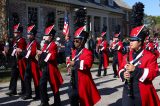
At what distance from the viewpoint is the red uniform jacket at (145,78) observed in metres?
5.97

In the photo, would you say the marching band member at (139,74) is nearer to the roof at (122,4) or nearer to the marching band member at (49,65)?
the marching band member at (49,65)

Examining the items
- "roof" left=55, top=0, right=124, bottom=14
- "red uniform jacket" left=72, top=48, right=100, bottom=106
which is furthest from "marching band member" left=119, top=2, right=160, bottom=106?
"roof" left=55, top=0, right=124, bottom=14

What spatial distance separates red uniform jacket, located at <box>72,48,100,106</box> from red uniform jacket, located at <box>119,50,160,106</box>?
1.40m

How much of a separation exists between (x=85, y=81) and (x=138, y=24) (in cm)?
156

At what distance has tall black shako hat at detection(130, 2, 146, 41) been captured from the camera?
6250 millimetres

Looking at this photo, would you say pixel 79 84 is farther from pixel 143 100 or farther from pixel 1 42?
pixel 1 42

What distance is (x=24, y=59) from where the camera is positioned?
10844 mm

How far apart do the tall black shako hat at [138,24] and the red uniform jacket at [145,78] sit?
0.95 ft

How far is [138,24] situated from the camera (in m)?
6.57

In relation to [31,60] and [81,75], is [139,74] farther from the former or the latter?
[31,60]

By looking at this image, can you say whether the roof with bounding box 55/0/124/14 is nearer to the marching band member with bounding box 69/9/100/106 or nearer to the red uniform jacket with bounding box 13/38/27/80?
the red uniform jacket with bounding box 13/38/27/80

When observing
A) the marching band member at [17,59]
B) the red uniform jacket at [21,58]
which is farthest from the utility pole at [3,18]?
the red uniform jacket at [21,58]

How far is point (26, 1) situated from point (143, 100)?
17.3 meters

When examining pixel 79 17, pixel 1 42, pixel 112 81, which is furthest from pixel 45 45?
pixel 1 42
